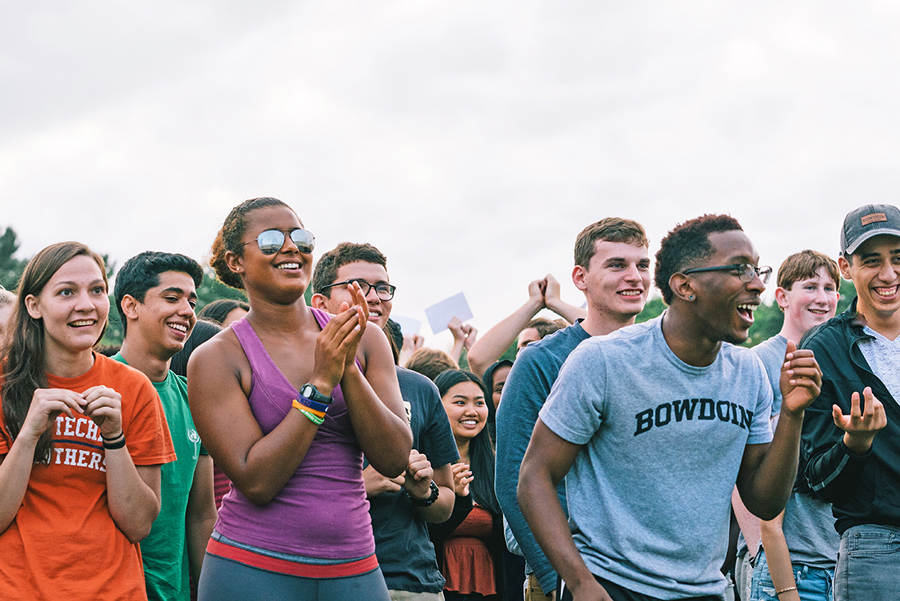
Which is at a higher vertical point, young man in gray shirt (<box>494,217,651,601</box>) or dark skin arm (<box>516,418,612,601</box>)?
young man in gray shirt (<box>494,217,651,601</box>)

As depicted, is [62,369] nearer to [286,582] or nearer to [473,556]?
[286,582]

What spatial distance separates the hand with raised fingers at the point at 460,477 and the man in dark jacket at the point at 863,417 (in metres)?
1.84

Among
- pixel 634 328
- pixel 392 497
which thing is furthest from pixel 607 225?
pixel 392 497

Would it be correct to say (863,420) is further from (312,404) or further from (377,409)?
(312,404)

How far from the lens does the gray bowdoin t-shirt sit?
341cm

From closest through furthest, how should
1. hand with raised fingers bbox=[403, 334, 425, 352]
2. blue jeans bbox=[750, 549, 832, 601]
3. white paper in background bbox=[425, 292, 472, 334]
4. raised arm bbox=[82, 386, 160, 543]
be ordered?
raised arm bbox=[82, 386, 160, 543]
blue jeans bbox=[750, 549, 832, 601]
white paper in background bbox=[425, 292, 472, 334]
hand with raised fingers bbox=[403, 334, 425, 352]

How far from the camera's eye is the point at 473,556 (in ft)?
20.6

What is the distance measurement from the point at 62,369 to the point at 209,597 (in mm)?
1364

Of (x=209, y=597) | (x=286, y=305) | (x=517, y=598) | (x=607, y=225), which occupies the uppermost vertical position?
(x=607, y=225)

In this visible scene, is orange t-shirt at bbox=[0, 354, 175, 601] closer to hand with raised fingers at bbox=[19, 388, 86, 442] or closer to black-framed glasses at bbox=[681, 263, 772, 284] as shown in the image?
hand with raised fingers at bbox=[19, 388, 86, 442]

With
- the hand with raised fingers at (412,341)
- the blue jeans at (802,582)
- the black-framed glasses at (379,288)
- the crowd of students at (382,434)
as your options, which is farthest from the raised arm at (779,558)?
the hand with raised fingers at (412,341)

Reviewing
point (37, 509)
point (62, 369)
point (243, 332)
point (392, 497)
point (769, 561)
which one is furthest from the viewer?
point (769, 561)

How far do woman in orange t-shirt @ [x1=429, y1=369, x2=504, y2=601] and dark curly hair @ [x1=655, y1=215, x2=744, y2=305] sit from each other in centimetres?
207

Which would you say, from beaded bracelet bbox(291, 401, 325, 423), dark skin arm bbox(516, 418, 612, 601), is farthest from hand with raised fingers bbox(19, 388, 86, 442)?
dark skin arm bbox(516, 418, 612, 601)
